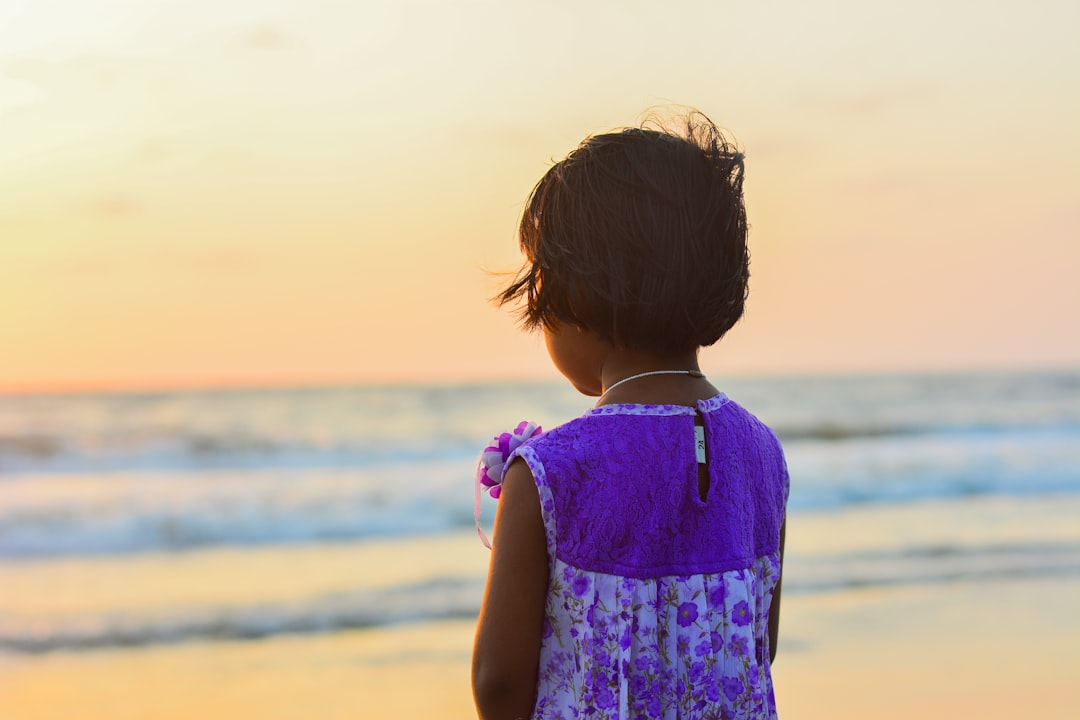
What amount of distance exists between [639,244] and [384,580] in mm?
5953

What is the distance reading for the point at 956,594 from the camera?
658 cm

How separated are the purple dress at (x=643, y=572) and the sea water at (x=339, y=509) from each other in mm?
4769

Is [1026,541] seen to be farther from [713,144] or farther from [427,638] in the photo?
[713,144]

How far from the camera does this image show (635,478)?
54.9 inches

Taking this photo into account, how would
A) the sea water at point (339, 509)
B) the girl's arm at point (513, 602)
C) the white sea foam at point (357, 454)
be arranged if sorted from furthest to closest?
the white sea foam at point (357, 454)
the sea water at point (339, 509)
the girl's arm at point (513, 602)

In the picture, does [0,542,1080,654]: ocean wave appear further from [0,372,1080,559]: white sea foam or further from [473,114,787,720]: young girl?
[473,114,787,720]: young girl

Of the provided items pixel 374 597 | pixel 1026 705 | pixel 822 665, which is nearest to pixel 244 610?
pixel 374 597

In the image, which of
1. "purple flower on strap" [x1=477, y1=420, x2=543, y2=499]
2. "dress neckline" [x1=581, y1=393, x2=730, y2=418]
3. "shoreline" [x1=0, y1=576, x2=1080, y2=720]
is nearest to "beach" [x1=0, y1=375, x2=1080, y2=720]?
"shoreline" [x1=0, y1=576, x2=1080, y2=720]

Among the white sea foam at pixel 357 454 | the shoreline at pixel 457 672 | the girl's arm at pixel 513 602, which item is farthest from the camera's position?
the white sea foam at pixel 357 454

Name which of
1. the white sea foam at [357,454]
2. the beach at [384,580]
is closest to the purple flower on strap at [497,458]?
the beach at [384,580]

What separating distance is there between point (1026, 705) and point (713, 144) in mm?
4062

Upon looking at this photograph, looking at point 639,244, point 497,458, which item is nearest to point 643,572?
point 497,458

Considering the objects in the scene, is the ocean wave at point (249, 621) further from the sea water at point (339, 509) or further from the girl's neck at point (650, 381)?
the girl's neck at point (650, 381)

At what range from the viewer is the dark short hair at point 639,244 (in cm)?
144
